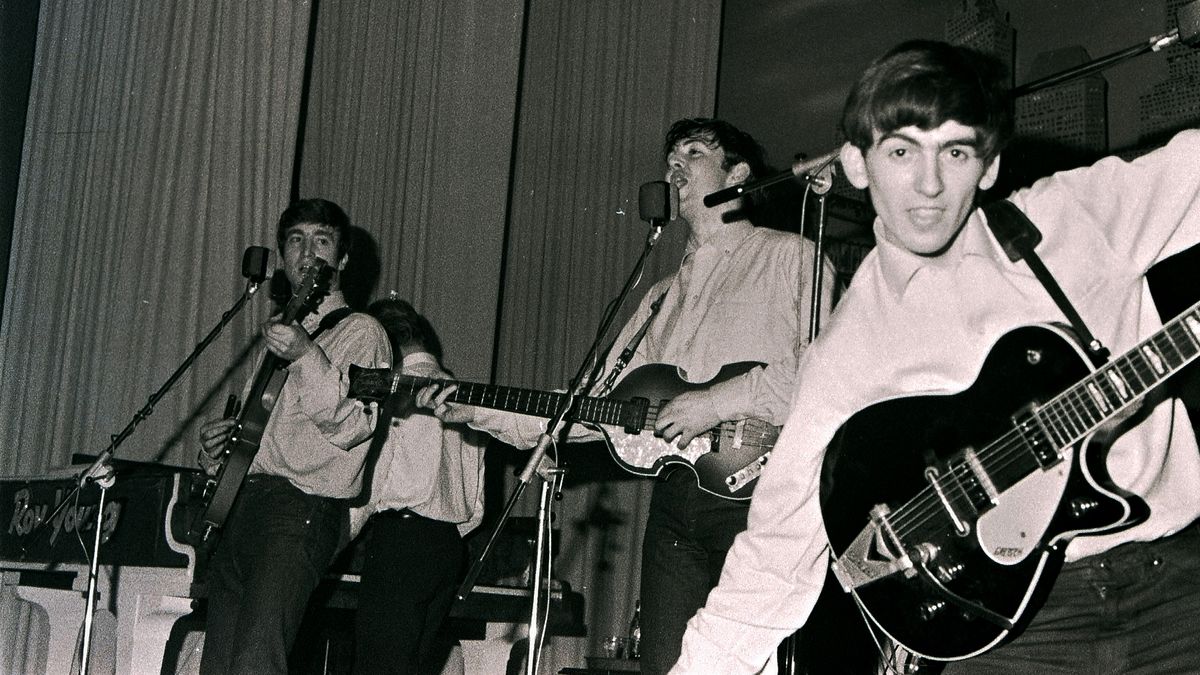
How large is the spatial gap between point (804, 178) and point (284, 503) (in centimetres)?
200

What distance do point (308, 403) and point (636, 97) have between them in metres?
4.50

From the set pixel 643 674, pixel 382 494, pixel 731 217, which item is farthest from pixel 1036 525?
pixel 382 494

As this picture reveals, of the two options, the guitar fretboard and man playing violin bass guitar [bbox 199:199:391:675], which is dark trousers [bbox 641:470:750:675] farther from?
the guitar fretboard

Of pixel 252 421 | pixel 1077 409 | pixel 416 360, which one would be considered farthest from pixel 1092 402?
pixel 416 360

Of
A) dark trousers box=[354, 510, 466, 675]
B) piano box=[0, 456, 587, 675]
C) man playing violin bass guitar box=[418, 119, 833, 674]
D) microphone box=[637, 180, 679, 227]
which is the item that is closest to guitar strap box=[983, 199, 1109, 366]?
man playing violin bass guitar box=[418, 119, 833, 674]

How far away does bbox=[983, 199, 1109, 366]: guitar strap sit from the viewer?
1.88 meters

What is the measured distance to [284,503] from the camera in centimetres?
372

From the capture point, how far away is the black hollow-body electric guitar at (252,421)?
147 inches

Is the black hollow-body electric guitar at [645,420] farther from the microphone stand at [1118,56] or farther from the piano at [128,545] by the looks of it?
the microphone stand at [1118,56]

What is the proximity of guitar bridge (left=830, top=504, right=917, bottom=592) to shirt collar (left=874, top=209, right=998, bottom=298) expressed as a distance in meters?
0.42

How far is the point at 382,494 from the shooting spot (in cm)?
434

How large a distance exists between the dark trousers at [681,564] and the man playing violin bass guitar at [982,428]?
959mm

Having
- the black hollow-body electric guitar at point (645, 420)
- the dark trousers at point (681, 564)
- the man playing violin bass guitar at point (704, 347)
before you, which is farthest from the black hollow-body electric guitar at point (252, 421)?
the dark trousers at point (681, 564)

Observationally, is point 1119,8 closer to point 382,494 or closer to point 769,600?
point 382,494
